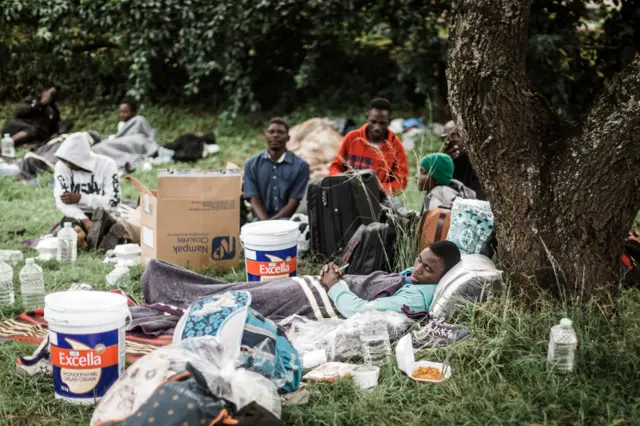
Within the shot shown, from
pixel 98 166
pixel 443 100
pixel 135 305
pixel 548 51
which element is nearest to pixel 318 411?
pixel 135 305

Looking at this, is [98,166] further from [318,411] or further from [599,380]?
[599,380]

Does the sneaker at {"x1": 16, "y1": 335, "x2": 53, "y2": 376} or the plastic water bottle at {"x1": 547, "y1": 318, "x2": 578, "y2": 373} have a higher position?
the plastic water bottle at {"x1": 547, "y1": 318, "x2": 578, "y2": 373}

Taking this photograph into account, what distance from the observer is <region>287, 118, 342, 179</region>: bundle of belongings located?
31.3 ft

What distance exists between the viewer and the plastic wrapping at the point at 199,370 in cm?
280

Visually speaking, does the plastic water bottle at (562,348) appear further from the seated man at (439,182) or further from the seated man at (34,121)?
the seated man at (34,121)

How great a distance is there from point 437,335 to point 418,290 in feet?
1.61

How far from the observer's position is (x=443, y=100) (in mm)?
11023

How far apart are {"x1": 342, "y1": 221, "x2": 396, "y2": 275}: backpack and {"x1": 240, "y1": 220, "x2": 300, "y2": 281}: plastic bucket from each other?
→ 0.46 metres

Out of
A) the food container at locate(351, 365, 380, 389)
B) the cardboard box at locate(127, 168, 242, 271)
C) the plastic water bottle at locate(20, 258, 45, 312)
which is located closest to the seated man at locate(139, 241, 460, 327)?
the food container at locate(351, 365, 380, 389)

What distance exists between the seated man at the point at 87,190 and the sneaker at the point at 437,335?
3.29m

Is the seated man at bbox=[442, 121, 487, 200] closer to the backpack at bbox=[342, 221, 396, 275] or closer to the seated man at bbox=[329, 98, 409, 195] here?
the seated man at bbox=[329, 98, 409, 195]

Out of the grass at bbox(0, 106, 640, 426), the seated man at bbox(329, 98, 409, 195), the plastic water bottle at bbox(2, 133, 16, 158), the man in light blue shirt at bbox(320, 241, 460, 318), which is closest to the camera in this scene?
the grass at bbox(0, 106, 640, 426)

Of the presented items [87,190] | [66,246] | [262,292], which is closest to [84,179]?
[87,190]

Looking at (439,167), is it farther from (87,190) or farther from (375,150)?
(87,190)
